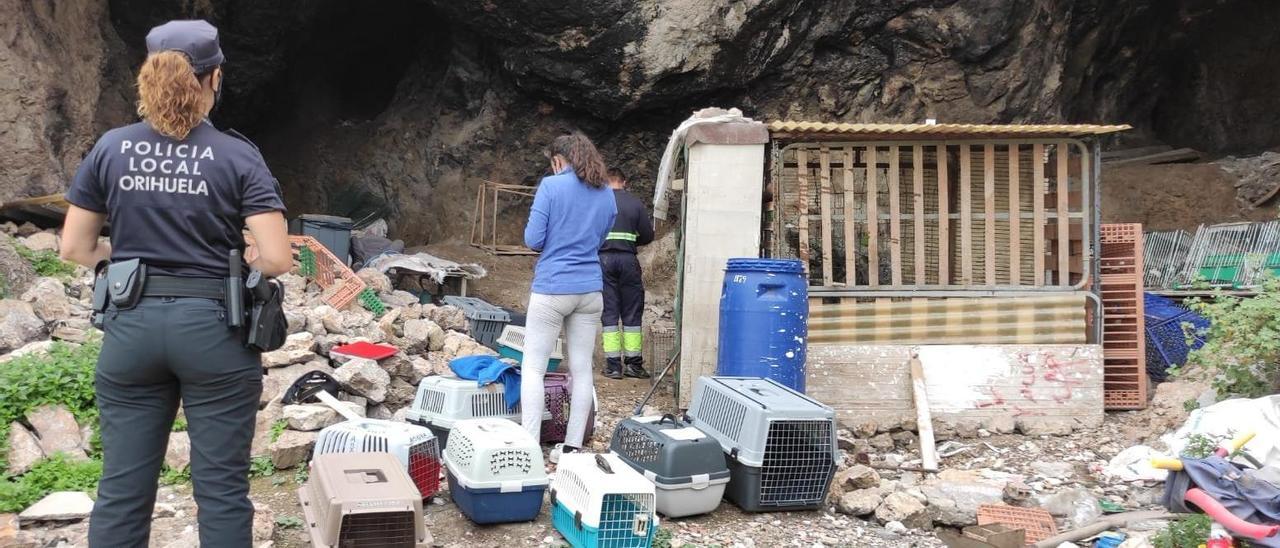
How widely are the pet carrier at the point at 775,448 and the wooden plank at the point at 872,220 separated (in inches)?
80.7

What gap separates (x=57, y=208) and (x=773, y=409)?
816 cm

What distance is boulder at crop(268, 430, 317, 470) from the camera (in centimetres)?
446

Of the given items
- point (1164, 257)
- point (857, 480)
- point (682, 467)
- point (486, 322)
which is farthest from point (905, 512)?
point (1164, 257)

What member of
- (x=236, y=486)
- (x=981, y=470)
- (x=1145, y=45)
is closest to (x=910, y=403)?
(x=981, y=470)

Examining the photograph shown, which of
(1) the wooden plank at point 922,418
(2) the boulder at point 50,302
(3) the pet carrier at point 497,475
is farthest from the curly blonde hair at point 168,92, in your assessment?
(2) the boulder at point 50,302

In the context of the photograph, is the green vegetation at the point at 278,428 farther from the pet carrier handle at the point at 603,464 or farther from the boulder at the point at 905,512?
the boulder at the point at 905,512

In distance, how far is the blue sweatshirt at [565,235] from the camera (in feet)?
14.8

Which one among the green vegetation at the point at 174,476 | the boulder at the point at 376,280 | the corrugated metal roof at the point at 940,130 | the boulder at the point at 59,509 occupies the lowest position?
the boulder at the point at 59,509

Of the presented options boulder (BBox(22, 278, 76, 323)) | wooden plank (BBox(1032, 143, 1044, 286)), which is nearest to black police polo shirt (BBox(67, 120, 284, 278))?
boulder (BBox(22, 278, 76, 323))

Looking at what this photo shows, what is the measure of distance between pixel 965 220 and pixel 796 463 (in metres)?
2.78

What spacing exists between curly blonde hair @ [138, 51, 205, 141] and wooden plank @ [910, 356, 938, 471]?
4.14m

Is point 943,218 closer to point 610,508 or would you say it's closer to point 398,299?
point 610,508

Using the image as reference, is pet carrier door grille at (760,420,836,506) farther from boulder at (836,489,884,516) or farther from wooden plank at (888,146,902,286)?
wooden plank at (888,146,902,286)

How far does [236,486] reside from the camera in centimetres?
258
